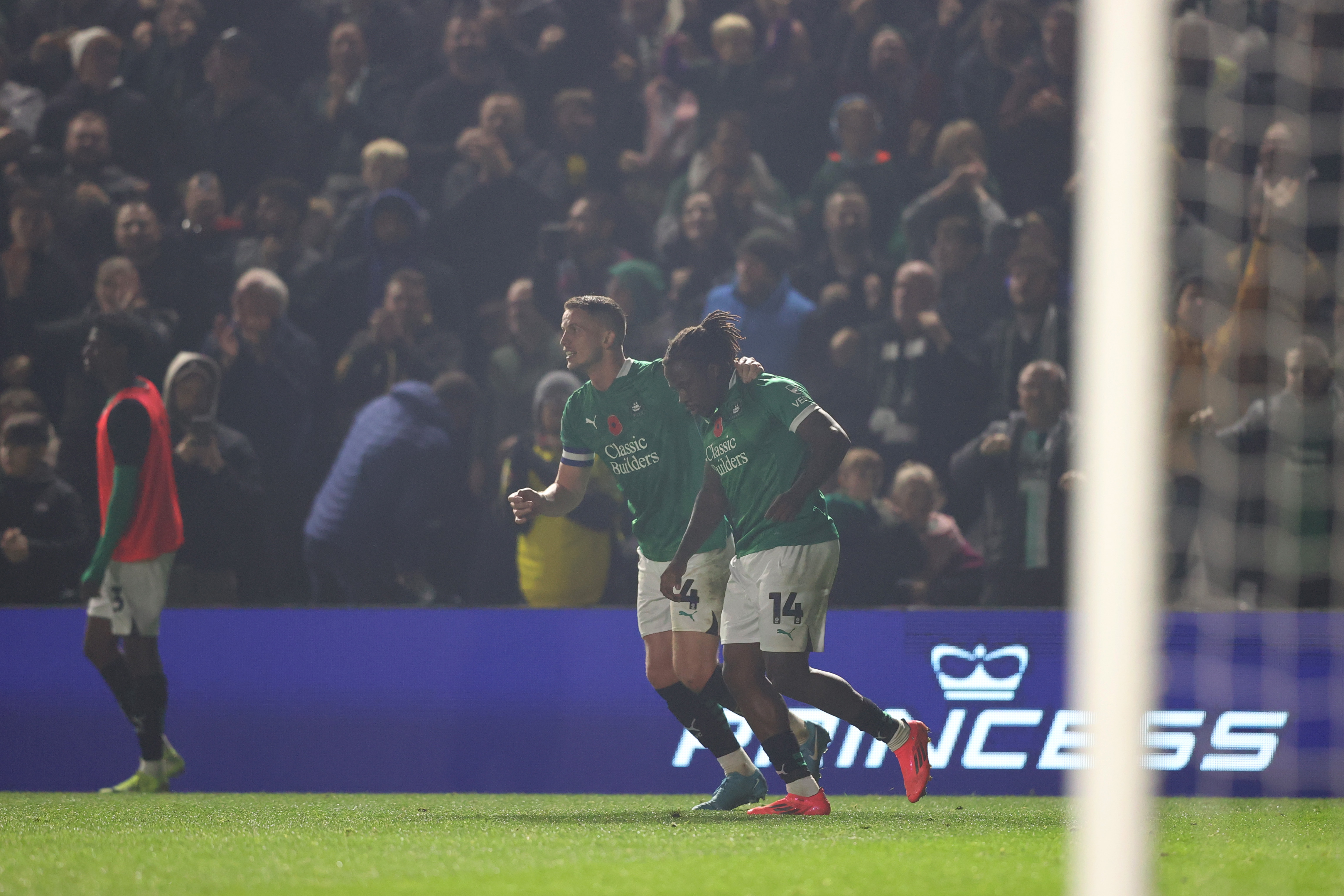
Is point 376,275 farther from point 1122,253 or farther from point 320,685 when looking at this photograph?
point 1122,253

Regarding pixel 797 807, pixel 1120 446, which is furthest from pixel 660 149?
pixel 1120 446

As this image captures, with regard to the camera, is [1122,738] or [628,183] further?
[628,183]

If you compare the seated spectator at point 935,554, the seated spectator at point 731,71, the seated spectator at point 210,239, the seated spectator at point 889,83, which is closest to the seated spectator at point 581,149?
the seated spectator at point 731,71

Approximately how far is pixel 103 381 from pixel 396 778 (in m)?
2.82

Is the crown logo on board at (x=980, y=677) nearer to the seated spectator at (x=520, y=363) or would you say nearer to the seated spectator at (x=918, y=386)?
the seated spectator at (x=918, y=386)

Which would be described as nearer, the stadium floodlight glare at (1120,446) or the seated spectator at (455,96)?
the stadium floodlight glare at (1120,446)

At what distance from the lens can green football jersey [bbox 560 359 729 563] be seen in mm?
6762

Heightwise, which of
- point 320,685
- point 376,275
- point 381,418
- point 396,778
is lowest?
point 396,778

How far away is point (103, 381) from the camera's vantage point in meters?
8.47

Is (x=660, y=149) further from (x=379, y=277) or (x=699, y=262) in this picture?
(x=379, y=277)

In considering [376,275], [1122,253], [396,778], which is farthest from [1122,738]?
[376,275]

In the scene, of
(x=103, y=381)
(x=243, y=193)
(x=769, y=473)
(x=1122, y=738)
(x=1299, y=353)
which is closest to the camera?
(x=1122, y=738)

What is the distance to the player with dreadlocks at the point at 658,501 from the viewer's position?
6578mm

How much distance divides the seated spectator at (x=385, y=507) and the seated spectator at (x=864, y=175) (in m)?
2.94
